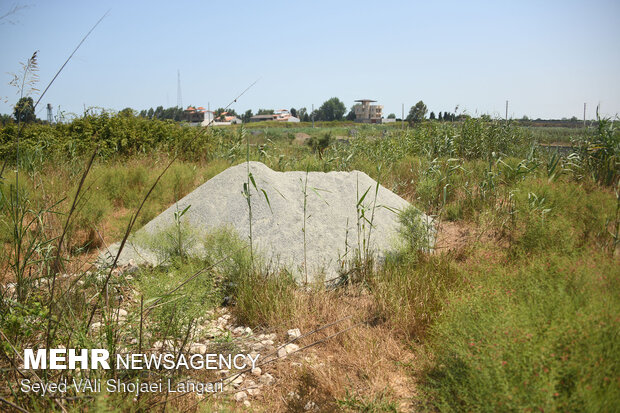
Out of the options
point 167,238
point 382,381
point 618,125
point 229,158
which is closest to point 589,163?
point 618,125

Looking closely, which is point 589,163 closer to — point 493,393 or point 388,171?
point 388,171

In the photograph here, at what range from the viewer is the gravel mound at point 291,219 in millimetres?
3895

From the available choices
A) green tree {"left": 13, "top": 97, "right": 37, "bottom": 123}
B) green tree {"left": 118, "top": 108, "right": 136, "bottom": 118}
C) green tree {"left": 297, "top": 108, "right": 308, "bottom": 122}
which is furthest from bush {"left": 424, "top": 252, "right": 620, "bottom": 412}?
green tree {"left": 297, "top": 108, "right": 308, "bottom": 122}

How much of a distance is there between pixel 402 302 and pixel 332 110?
3731 inches

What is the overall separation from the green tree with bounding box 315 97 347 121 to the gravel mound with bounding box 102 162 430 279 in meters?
83.8

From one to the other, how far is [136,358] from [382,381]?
1.42 m

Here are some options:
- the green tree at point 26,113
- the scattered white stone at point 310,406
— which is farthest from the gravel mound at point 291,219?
the green tree at point 26,113

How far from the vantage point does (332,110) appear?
9469cm

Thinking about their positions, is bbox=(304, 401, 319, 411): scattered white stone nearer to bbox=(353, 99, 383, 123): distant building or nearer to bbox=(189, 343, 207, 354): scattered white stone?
bbox=(189, 343, 207, 354): scattered white stone

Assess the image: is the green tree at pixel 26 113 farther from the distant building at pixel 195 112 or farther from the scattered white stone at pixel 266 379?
the scattered white stone at pixel 266 379

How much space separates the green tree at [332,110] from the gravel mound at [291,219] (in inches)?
3298

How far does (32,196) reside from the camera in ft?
15.9

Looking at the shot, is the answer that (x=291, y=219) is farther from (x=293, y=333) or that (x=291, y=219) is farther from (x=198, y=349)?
(x=198, y=349)

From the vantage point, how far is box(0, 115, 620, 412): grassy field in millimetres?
1645
